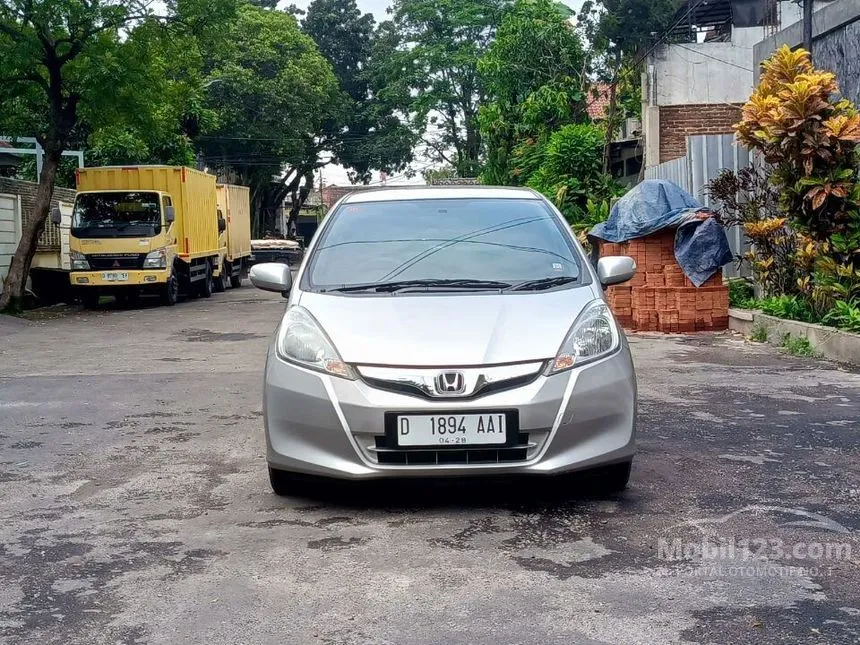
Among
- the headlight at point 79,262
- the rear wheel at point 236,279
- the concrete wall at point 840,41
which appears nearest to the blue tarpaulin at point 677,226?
the concrete wall at point 840,41

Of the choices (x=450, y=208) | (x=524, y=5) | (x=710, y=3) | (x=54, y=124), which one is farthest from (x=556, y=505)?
(x=710, y=3)

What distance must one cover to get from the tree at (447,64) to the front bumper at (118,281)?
26.6 meters

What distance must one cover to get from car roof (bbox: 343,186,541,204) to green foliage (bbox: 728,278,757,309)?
29.8ft

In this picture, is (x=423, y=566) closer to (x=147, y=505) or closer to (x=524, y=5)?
(x=147, y=505)

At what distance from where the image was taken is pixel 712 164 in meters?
16.7

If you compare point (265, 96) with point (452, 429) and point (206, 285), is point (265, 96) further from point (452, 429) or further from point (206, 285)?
point (452, 429)

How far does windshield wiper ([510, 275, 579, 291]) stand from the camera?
19.0 feet

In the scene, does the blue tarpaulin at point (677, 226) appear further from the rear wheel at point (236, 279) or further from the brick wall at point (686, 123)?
the rear wheel at point (236, 279)

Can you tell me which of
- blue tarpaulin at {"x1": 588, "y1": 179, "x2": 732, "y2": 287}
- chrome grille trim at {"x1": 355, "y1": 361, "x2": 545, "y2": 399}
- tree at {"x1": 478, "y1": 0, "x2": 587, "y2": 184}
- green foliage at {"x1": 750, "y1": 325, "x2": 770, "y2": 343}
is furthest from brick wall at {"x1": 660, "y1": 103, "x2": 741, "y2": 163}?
chrome grille trim at {"x1": 355, "y1": 361, "x2": 545, "y2": 399}

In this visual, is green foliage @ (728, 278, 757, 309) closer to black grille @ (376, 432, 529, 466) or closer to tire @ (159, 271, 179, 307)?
black grille @ (376, 432, 529, 466)

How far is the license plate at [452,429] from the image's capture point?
4984mm

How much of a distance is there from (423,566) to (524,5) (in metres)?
31.1

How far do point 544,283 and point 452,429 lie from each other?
3.94 feet

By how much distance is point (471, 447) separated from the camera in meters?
5.02
